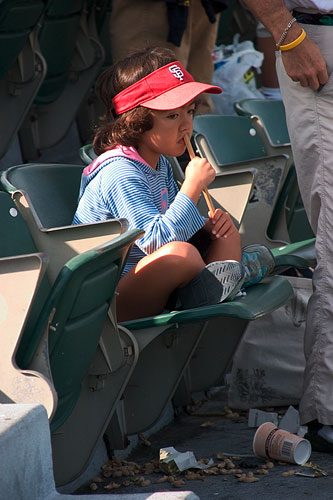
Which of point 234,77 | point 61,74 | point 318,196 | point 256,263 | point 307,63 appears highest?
point 307,63

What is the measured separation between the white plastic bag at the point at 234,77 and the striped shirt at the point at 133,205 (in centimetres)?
276

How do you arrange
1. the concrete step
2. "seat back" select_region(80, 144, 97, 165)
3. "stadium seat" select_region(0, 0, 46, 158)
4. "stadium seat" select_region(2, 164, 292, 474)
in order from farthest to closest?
"stadium seat" select_region(0, 0, 46, 158) → "seat back" select_region(80, 144, 97, 165) → "stadium seat" select_region(2, 164, 292, 474) → the concrete step

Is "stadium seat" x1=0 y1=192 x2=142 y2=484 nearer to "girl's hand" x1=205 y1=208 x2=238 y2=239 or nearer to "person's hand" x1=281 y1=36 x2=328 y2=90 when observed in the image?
"girl's hand" x1=205 y1=208 x2=238 y2=239

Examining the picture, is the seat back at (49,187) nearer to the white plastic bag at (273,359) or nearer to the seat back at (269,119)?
the white plastic bag at (273,359)

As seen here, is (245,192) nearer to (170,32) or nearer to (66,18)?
(170,32)

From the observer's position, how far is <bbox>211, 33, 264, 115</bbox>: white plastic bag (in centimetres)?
559

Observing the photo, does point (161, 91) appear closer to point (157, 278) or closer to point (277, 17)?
point (277, 17)

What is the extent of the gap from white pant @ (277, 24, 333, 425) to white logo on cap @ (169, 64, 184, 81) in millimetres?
326

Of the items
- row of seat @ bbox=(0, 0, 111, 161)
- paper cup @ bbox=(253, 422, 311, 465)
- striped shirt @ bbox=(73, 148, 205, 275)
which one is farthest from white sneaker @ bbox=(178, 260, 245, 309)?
row of seat @ bbox=(0, 0, 111, 161)

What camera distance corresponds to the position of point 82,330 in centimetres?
219

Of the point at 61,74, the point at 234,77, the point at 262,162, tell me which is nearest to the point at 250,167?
the point at 262,162

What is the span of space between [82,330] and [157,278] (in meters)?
0.47

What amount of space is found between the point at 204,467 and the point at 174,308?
18.4 inches

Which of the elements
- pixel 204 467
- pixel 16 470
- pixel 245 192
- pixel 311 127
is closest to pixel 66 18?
pixel 245 192
